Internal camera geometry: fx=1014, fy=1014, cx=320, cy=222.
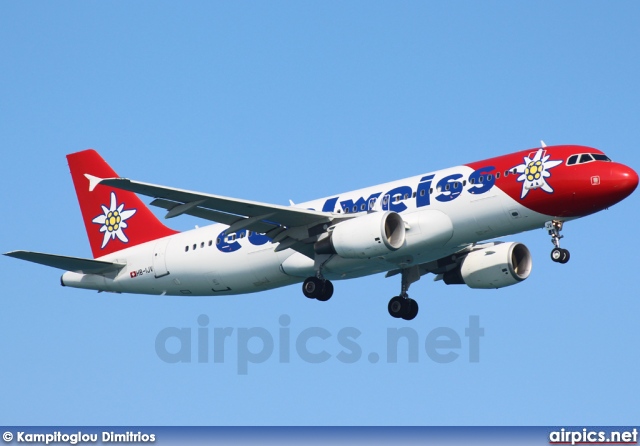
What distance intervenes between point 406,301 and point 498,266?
4.13m

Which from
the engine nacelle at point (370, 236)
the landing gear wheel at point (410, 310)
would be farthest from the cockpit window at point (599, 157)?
the landing gear wheel at point (410, 310)

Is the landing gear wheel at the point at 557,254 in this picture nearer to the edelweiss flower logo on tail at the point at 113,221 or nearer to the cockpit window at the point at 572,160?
the cockpit window at the point at 572,160

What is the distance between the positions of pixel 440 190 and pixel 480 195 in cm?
147

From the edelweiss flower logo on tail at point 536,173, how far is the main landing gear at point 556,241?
53.6 inches

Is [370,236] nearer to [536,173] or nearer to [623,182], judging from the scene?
[536,173]

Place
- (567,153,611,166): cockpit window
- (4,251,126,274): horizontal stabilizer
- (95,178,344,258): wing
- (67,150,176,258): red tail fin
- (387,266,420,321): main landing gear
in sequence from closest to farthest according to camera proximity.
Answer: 1. (567,153,611,166): cockpit window
2. (95,178,344,258): wing
3. (4,251,126,274): horizontal stabilizer
4. (387,266,420,321): main landing gear
5. (67,150,176,258): red tail fin

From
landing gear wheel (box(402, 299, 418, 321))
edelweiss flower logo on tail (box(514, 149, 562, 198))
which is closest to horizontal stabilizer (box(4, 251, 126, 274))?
landing gear wheel (box(402, 299, 418, 321))

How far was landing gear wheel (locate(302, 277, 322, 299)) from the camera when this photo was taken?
36.8 metres

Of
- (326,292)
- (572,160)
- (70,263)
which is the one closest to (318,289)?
(326,292)

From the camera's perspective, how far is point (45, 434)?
35938 mm

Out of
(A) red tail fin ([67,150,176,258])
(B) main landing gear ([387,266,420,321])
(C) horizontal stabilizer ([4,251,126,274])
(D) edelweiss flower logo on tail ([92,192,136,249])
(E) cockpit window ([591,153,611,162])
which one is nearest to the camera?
(E) cockpit window ([591,153,611,162])

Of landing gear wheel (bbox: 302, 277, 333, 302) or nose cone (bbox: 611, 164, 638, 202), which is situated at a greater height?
nose cone (bbox: 611, 164, 638, 202)

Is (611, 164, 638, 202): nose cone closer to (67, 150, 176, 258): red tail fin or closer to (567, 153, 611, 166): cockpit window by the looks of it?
(567, 153, 611, 166): cockpit window

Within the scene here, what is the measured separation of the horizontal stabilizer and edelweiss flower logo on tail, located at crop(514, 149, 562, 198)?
674 inches
